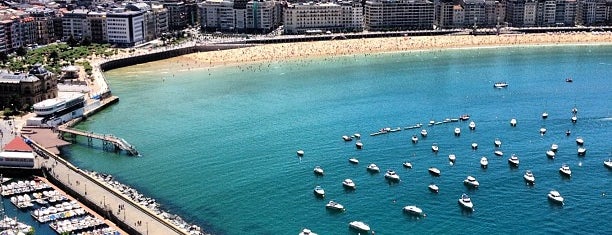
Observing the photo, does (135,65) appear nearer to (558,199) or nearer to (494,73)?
(494,73)

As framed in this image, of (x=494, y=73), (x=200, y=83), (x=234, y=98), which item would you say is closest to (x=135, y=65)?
(x=200, y=83)

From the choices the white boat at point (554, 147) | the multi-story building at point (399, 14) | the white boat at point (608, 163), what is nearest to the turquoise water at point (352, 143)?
the white boat at point (554, 147)

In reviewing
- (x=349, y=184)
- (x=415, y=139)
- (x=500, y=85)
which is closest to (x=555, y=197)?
(x=349, y=184)

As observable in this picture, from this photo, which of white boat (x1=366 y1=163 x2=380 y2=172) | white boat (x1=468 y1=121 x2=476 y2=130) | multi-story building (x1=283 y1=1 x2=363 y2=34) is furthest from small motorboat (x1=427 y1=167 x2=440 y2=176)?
multi-story building (x1=283 y1=1 x2=363 y2=34)

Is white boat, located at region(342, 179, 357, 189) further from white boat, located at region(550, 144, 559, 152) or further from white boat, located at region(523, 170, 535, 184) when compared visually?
white boat, located at region(550, 144, 559, 152)

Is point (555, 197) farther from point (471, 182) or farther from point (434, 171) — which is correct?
point (434, 171)

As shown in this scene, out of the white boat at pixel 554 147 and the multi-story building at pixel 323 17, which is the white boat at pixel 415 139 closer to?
the white boat at pixel 554 147
